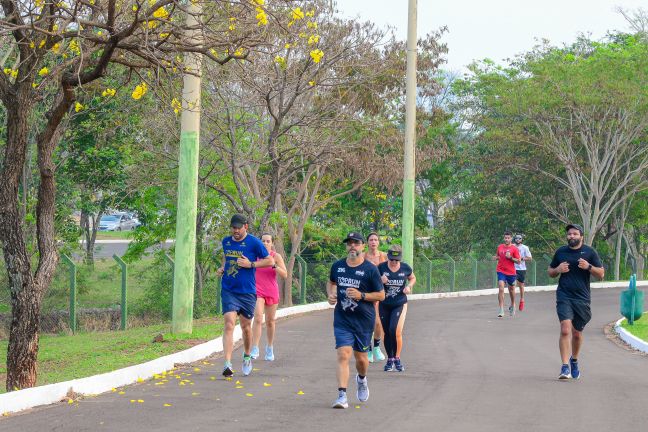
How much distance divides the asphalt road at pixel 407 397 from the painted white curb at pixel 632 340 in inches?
14.9

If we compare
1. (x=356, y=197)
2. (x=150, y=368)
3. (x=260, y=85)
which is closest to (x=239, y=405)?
(x=150, y=368)

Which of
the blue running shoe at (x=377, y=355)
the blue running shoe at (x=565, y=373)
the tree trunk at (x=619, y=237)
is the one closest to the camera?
the blue running shoe at (x=565, y=373)

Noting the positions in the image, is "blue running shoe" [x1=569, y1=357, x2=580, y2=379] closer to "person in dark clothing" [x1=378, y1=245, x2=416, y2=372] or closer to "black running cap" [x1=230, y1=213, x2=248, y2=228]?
"person in dark clothing" [x1=378, y1=245, x2=416, y2=372]

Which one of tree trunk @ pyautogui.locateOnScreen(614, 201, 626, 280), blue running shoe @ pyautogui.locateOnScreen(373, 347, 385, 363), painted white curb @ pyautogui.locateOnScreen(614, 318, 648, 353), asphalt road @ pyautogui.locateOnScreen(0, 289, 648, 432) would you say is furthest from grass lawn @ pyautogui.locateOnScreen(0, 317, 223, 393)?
tree trunk @ pyautogui.locateOnScreen(614, 201, 626, 280)

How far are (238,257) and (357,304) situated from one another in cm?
255

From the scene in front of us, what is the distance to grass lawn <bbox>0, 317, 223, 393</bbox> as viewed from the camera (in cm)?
1451

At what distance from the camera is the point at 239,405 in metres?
11.1

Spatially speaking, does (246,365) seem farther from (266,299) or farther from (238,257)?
(266,299)

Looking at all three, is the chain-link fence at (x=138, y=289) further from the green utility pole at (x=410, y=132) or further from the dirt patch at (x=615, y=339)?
the dirt patch at (x=615, y=339)

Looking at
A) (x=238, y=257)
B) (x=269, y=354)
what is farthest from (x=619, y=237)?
(x=238, y=257)

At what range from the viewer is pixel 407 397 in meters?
11.9

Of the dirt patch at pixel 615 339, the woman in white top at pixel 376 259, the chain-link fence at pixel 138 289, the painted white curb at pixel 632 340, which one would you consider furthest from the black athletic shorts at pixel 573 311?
the chain-link fence at pixel 138 289

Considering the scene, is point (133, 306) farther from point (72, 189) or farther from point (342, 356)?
point (342, 356)

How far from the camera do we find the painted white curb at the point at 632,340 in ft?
61.1
